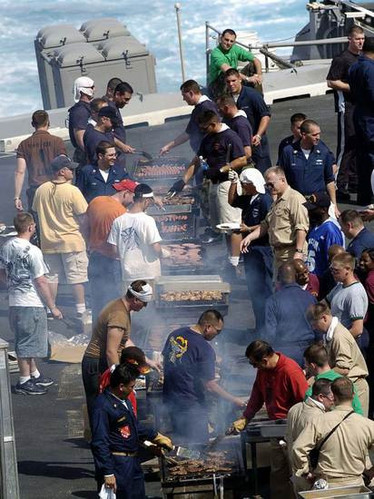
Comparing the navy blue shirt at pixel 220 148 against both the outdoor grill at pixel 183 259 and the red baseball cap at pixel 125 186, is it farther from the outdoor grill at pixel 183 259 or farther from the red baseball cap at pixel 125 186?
the red baseball cap at pixel 125 186

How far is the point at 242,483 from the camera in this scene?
9.48 m

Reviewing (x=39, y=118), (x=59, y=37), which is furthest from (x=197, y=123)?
(x=59, y=37)

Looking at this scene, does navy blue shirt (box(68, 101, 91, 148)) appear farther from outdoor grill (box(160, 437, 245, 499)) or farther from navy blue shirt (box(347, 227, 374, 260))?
outdoor grill (box(160, 437, 245, 499))

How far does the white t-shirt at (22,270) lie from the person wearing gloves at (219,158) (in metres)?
2.84

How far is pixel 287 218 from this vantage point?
12.2 m

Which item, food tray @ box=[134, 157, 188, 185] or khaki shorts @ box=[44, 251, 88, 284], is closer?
khaki shorts @ box=[44, 251, 88, 284]

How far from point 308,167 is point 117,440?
5.21 m

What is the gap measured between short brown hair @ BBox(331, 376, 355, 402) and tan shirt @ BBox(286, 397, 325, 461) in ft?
0.58

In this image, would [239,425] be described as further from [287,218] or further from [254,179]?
[254,179]

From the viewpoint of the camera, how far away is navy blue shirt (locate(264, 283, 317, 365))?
413 inches

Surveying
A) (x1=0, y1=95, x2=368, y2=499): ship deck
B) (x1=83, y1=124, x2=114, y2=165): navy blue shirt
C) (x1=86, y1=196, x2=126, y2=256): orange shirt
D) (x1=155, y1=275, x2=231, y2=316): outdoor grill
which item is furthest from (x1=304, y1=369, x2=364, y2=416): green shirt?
(x1=83, y1=124, x2=114, y2=165): navy blue shirt

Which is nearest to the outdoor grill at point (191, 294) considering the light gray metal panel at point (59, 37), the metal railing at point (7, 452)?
the metal railing at point (7, 452)

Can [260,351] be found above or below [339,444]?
above

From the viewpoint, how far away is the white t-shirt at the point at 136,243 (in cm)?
1255
